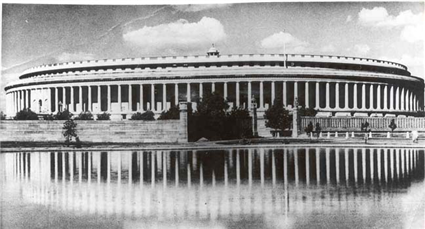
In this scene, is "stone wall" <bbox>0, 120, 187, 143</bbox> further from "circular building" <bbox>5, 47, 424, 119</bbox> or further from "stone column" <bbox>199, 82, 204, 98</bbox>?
"stone column" <bbox>199, 82, 204, 98</bbox>

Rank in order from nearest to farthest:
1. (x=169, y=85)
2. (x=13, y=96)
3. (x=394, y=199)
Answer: (x=394, y=199) → (x=13, y=96) → (x=169, y=85)

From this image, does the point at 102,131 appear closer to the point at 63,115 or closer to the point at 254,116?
the point at 63,115

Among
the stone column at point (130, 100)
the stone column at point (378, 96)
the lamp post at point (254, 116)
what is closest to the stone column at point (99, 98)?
the stone column at point (130, 100)

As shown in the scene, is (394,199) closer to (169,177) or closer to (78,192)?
(169,177)

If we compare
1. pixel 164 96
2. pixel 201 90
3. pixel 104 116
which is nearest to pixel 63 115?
pixel 104 116

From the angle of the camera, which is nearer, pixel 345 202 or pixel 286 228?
pixel 286 228

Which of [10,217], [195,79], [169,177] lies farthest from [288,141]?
[10,217]

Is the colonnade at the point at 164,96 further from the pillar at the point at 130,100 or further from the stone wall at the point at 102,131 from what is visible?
the stone wall at the point at 102,131
